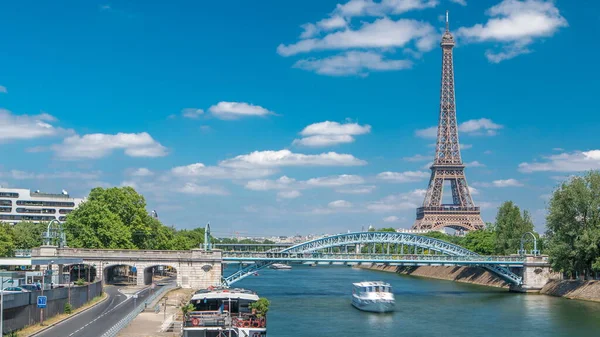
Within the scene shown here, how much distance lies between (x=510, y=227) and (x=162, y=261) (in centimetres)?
4870

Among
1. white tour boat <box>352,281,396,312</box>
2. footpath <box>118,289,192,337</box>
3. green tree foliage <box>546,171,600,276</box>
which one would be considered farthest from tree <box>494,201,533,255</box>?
footpath <box>118,289,192,337</box>

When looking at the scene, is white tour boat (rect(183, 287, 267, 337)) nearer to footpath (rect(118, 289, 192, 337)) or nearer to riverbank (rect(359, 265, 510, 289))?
footpath (rect(118, 289, 192, 337))

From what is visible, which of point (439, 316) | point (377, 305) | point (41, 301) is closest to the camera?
point (41, 301)

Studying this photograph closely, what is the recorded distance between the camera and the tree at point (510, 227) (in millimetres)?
92500

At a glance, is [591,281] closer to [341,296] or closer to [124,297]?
[341,296]

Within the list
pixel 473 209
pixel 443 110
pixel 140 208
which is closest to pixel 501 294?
pixel 140 208

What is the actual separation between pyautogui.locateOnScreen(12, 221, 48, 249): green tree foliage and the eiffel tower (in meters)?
80.6

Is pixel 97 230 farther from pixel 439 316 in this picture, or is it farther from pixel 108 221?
pixel 439 316

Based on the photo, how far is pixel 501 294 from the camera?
258 feet

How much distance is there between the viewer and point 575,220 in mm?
70188

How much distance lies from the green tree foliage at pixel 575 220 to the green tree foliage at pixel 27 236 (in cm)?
6185

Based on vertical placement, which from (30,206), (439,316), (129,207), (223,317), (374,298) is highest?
(30,206)

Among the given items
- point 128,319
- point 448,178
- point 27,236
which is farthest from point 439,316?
point 448,178

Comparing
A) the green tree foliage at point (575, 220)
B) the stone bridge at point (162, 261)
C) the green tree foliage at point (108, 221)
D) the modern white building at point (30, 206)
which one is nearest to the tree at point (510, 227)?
the green tree foliage at point (575, 220)
